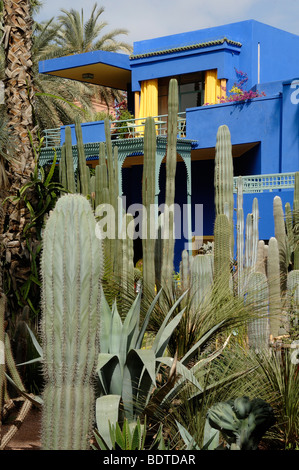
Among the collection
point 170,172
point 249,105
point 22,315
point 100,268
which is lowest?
point 22,315

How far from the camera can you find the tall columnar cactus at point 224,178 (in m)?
8.60

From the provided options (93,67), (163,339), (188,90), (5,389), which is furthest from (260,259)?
(93,67)

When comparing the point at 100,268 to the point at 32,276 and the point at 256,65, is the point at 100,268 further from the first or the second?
the point at 256,65

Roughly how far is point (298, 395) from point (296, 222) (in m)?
4.67

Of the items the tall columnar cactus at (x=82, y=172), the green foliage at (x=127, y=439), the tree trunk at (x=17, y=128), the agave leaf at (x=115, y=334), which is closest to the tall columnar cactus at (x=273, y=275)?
the tall columnar cactus at (x=82, y=172)

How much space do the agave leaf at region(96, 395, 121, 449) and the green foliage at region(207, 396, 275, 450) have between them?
80 cm

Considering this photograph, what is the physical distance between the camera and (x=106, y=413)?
3.95 m

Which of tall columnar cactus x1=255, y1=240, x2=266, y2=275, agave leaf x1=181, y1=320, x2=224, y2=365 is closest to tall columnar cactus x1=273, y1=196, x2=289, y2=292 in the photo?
tall columnar cactus x1=255, y1=240, x2=266, y2=275

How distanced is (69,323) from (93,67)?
54.5 ft

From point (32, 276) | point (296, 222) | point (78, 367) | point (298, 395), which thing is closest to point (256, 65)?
point (296, 222)

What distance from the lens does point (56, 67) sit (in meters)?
19.2

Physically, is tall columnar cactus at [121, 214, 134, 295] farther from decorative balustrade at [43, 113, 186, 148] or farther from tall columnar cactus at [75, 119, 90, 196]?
decorative balustrade at [43, 113, 186, 148]

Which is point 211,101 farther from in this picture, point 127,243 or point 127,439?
point 127,439

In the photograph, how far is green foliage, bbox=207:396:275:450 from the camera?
3.29 metres
